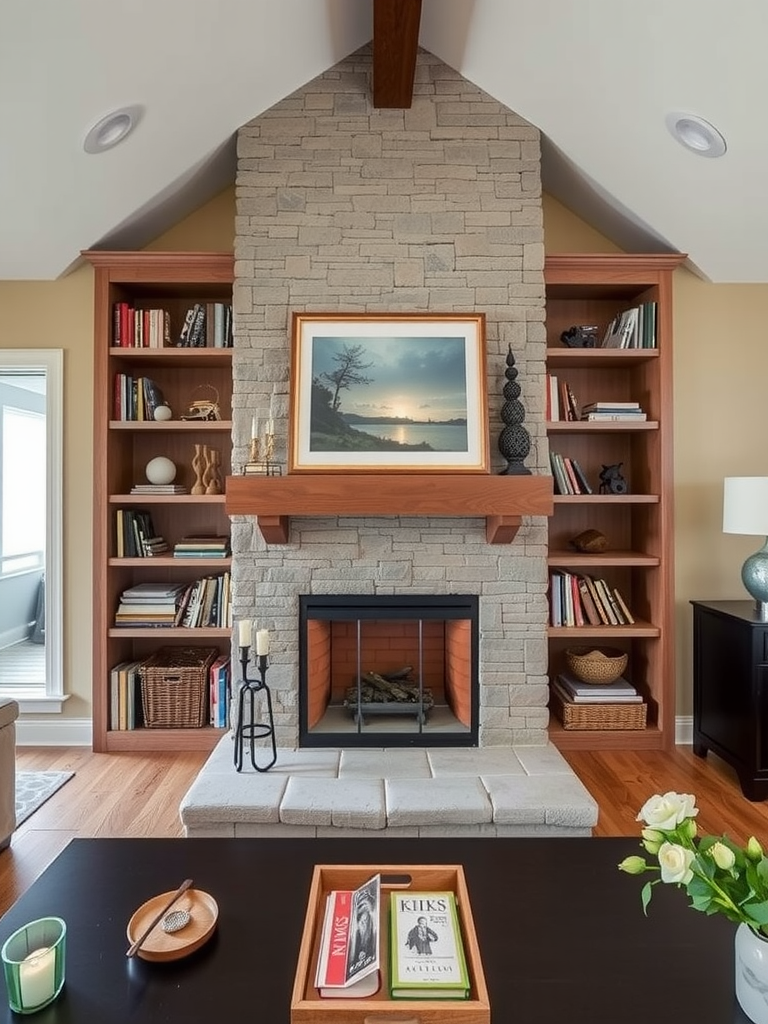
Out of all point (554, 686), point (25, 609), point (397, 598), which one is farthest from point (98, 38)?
point (25, 609)

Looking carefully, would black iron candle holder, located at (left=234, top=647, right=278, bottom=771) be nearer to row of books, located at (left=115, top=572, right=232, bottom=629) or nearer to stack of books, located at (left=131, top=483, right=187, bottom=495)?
row of books, located at (left=115, top=572, right=232, bottom=629)

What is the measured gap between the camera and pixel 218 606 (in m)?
3.38

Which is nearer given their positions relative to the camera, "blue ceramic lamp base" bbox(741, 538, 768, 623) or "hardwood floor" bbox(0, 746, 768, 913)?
"hardwood floor" bbox(0, 746, 768, 913)

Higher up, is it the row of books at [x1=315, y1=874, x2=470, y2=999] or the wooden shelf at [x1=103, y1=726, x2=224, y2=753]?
the row of books at [x1=315, y1=874, x2=470, y2=999]

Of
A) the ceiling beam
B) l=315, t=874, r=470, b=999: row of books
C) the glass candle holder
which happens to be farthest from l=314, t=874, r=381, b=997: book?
the ceiling beam

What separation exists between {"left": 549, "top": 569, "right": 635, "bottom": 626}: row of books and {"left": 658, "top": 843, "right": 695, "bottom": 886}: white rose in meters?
2.50

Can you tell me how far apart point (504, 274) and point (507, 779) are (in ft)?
7.19

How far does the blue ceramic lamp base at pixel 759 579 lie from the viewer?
2.91m

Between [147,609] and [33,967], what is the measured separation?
8.03 feet

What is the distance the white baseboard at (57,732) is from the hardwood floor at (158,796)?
53 millimetres

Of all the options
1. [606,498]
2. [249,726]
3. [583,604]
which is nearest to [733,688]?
[583,604]

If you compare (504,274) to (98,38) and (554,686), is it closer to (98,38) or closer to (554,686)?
(98,38)

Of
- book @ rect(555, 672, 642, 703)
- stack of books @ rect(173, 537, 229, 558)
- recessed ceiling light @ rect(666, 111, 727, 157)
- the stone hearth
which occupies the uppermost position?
recessed ceiling light @ rect(666, 111, 727, 157)

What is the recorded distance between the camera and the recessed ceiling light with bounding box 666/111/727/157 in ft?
8.39
